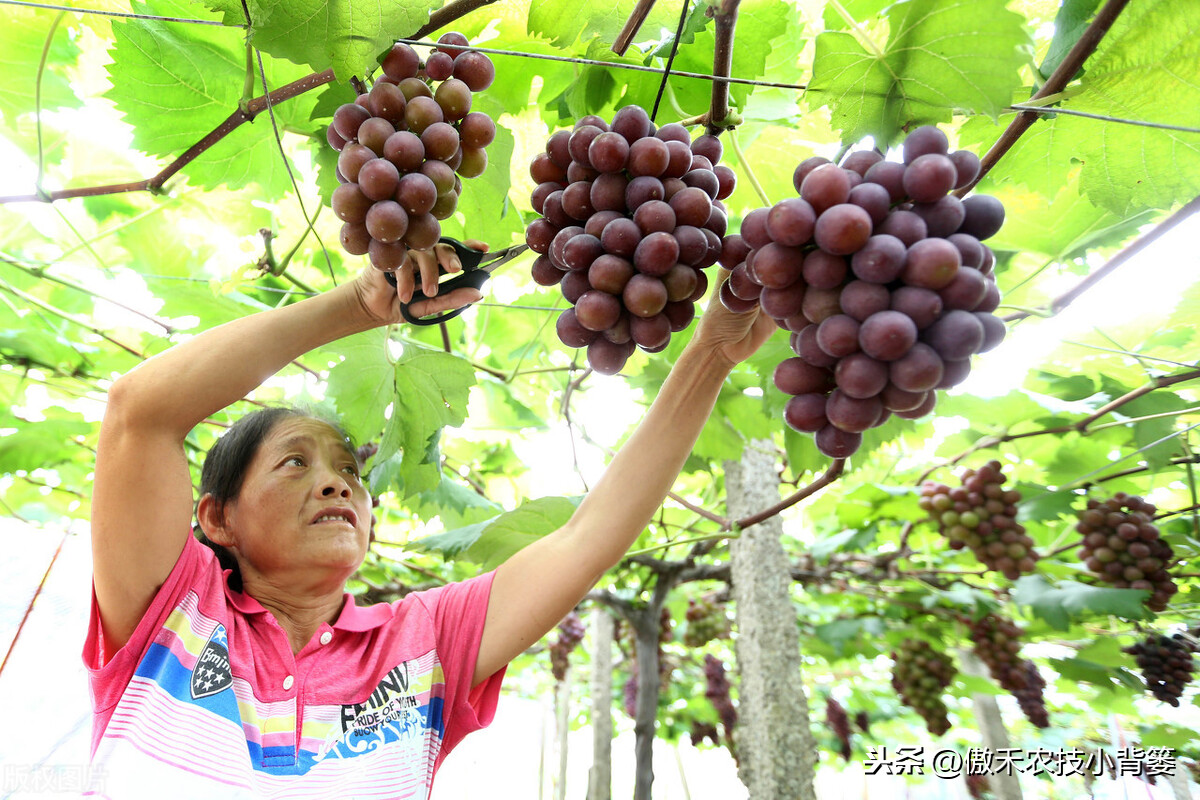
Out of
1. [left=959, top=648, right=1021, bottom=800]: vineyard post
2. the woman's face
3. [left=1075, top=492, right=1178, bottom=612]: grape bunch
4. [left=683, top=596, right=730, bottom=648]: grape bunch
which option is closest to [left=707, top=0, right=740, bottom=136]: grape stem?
the woman's face

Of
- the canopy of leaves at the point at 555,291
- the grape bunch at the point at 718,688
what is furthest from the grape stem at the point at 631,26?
the grape bunch at the point at 718,688

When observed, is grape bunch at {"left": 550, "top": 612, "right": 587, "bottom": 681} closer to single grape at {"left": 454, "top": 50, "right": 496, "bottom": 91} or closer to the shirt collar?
the shirt collar

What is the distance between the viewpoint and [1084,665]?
11.4ft

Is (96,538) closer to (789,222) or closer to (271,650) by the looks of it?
(271,650)

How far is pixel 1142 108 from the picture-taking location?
0.95 m

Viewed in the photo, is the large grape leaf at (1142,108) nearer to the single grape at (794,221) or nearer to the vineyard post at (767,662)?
the single grape at (794,221)

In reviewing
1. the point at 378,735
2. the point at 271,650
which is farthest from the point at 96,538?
the point at 378,735

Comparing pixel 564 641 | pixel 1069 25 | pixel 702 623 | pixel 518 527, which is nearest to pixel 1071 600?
pixel 518 527

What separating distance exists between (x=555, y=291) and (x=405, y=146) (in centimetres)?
150

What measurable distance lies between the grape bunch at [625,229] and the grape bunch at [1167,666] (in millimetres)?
3353

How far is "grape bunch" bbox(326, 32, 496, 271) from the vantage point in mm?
775

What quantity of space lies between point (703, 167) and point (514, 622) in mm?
1154

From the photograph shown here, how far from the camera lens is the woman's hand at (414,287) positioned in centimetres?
101

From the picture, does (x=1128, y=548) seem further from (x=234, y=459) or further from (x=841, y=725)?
(x=841, y=725)
